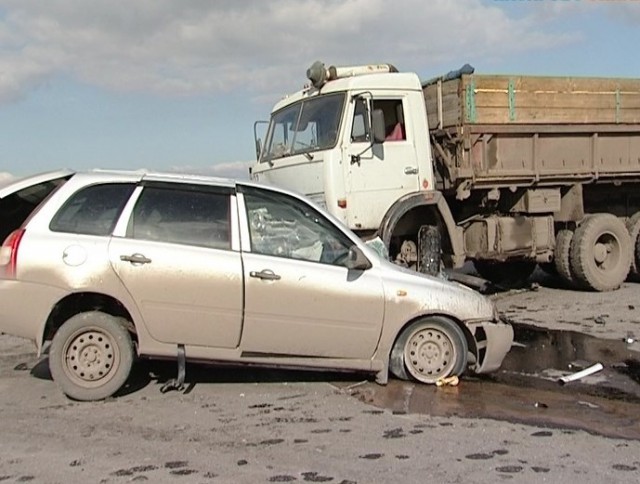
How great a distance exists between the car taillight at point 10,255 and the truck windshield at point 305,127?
443 centimetres

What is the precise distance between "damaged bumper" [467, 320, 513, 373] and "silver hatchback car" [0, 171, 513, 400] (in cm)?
21

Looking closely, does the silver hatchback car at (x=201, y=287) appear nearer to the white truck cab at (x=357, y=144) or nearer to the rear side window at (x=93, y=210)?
the rear side window at (x=93, y=210)

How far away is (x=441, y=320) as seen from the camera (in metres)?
6.56

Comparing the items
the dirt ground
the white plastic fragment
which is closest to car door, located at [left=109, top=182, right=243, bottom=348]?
the dirt ground

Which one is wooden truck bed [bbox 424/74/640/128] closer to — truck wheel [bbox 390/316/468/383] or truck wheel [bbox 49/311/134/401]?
truck wheel [bbox 390/316/468/383]

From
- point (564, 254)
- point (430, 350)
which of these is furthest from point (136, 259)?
point (564, 254)

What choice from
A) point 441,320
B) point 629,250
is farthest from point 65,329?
point 629,250

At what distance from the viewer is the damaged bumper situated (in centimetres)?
662

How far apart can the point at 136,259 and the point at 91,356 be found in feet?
2.84

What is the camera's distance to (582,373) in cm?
698

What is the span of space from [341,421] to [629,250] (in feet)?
27.5

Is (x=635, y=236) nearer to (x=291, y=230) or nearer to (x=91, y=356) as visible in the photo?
(x=291, y=230)

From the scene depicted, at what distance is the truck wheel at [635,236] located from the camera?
499 inches

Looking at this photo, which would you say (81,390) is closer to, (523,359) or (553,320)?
(523,359)
